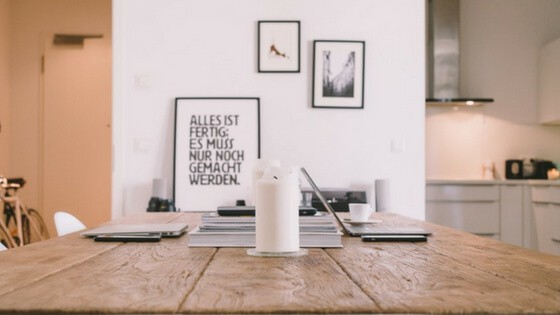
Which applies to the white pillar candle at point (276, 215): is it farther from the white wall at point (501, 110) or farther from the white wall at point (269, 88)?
the white wall at point (501, 110)

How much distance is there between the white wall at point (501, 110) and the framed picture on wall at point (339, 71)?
176cm

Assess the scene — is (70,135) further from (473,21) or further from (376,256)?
(376,256)

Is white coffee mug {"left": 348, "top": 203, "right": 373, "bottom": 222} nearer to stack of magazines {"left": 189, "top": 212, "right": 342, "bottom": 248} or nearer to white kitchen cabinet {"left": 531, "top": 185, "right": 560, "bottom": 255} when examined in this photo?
stack of magazines {"left": 189, "top": 212, "right": 342, "bottom": 248}

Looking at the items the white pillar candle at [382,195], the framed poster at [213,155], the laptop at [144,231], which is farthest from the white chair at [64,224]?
the white pillar candle at [382,195]

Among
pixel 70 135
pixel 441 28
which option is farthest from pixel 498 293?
pixel 70 135

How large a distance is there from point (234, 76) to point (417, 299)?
3670mm

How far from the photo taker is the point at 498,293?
33.4 inches

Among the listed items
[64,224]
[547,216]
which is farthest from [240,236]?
[547,216]

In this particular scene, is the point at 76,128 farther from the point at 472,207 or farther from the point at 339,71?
the point at 472,207

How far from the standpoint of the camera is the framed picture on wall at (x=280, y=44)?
4371 mm

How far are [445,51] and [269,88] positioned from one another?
2268mm

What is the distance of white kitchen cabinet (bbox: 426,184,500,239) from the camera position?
210 inches

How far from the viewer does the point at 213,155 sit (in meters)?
4.27

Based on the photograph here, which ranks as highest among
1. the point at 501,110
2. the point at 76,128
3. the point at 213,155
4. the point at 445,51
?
the point at 445,51
